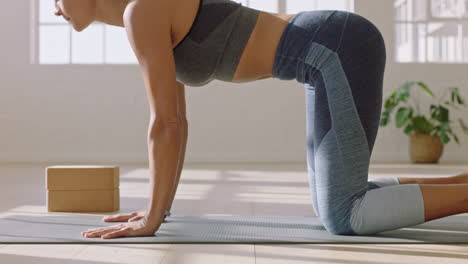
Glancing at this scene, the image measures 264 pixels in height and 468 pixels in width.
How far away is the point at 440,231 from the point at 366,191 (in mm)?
289

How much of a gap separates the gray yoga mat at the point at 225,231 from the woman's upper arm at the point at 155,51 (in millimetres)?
363

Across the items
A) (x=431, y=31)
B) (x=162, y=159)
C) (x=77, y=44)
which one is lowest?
(x=162, y=159)

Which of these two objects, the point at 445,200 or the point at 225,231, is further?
the point at 225,231

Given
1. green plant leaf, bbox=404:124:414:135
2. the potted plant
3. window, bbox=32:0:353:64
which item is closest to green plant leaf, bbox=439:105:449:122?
the potted plant

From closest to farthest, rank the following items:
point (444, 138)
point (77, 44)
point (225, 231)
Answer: point (225, 231) → point (444, 138) → point (77, 44)

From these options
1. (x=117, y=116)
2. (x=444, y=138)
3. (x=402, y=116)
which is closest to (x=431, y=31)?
(x=402, y=116)

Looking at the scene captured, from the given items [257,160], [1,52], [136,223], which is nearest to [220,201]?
[136,223]

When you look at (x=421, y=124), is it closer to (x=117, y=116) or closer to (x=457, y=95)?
(x=457, y=95)

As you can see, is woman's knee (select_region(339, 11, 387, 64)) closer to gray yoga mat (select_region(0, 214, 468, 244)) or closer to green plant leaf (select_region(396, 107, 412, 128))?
gray yoga mat (select_region(0, 214, 468, 244))

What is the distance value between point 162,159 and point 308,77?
51 centimetres

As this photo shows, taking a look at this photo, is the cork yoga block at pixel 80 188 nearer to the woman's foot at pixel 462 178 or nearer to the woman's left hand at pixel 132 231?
the woman's left hand at pixel 132 231

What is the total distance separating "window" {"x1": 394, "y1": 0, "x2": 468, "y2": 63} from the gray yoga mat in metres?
4.76

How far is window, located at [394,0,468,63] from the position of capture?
6977 mm

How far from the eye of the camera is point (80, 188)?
2746 mm
